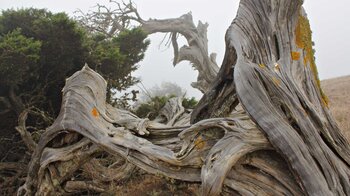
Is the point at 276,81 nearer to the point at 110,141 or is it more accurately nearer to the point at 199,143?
the point at 199,143

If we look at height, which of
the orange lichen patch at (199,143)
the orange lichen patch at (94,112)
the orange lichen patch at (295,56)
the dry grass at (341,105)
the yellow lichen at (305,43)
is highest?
the dry grass at (341,105)

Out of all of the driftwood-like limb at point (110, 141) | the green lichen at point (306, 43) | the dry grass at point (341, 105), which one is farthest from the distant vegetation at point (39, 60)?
the dry grass at point (341, 105)

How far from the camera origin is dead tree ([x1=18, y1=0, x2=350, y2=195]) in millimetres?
3178

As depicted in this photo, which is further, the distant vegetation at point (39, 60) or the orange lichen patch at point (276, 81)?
the distant vegetation at point (39, 60)

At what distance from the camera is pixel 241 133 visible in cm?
342

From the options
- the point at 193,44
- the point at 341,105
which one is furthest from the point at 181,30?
the point at 341,105

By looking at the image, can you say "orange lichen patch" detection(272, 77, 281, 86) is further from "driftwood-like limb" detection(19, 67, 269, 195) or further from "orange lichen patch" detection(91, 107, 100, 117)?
"orange lichen patch" detection(91, 107, 100, 117)

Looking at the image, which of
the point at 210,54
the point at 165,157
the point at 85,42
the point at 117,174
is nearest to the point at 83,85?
the point at 117,174

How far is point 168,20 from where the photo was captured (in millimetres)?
12453

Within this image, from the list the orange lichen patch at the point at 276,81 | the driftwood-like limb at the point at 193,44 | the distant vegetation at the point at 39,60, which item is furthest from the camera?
the driftwood-like limb at the point at 193,44

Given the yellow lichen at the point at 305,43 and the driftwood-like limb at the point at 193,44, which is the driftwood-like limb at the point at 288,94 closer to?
the yellow lichen at the point at 305,43

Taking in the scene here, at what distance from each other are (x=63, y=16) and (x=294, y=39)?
3755mm

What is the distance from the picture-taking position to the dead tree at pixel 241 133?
125 inches

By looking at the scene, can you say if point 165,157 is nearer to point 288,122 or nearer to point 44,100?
point 288,122
